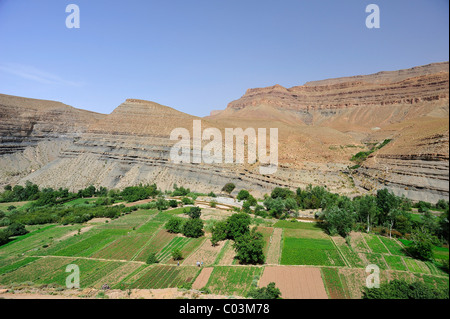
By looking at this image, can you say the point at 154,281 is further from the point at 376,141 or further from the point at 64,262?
the point at 376,141

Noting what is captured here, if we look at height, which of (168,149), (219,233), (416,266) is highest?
(168,149)

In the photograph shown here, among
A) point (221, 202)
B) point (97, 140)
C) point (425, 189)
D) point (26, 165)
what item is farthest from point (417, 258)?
point (26, 165)

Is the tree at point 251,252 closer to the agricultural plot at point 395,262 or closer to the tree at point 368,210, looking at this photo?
the agricultural plot at point 395,262

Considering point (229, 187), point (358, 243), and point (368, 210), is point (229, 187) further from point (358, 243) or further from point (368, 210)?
point (358, 243)

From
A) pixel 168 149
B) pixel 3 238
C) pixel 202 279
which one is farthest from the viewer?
pixel 168 149

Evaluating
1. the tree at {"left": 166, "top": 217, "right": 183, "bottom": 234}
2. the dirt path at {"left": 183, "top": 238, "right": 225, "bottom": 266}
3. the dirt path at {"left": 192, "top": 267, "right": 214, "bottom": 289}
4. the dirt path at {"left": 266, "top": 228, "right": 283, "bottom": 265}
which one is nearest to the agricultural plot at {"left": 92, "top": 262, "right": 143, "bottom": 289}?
the dirt path at {"left": 183, "top": 238, "right": 225, "bottom": 266}

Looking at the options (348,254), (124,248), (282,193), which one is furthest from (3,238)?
(282,193)
